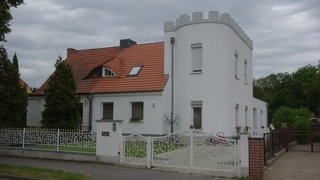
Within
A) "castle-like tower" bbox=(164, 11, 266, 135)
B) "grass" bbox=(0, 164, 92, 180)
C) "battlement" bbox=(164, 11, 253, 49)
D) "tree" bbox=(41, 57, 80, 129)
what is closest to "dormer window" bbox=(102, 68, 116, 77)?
"tree" bbox=(41, 57, 80, 129)

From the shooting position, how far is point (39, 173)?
12.5 m

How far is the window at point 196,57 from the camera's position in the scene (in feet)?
74.7

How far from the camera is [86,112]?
25.8 metres

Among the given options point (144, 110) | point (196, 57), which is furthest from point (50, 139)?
point (196, 57)

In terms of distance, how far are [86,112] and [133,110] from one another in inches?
134

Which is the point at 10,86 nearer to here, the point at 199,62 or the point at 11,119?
the point at 11,119

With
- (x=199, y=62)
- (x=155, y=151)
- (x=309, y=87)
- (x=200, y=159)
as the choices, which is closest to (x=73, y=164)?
(x=155, y=151)

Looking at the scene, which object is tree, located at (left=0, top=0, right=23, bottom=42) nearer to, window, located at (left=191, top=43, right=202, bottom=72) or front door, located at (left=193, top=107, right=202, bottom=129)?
window, located at (left=191, top=43, right=202, bottom=72)

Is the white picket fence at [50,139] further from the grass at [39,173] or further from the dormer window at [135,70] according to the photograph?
the dormer window at [135,70]

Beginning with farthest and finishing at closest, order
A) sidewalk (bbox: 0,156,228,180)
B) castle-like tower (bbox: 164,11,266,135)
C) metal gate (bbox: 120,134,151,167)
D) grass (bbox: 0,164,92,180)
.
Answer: castle-like tower (bbox: 164,11,266,135)
metal gate (bbox: 120,134,151,167)
sidewalk (bbox: 0,156,228,180)
grass (bbox: 0,164,92,180)

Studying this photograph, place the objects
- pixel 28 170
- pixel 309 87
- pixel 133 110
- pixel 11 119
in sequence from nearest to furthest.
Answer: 1. pixel 28 170
2. pixel 11 119
3. pixel 133 110
4. pixel 309 87

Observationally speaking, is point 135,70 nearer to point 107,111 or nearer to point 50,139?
point 107,111

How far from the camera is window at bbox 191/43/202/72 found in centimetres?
2278

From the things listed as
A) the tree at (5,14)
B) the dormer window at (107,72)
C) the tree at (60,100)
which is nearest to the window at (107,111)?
the dormer window at (107,72)
